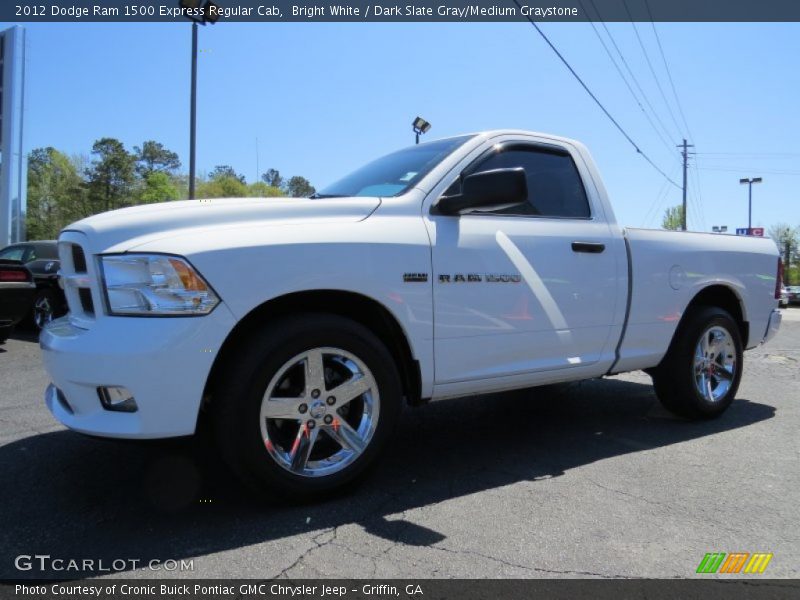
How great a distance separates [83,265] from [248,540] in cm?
149

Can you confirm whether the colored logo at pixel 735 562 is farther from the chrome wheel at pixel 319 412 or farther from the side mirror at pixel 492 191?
the side mirror at pixel 492 191

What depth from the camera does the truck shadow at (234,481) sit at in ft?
8.48

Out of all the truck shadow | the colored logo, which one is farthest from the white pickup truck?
the colored logo

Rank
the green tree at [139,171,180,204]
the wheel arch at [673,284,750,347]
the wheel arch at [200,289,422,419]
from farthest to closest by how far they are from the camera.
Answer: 1. the green tree at [139,171,180,204]
2. the wheel arch at [673,284,750,347]
3. the wheel arch at [200,289,422,419]

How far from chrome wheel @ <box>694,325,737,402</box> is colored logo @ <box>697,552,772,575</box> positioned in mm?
2223

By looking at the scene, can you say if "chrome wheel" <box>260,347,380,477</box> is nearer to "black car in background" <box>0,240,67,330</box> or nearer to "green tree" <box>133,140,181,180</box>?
"black car in background" <box>0,240,67,330</box>

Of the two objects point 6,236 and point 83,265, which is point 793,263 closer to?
point 6,236

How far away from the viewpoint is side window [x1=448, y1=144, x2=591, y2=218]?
3.81 meters

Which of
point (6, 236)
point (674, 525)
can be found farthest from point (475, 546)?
point (6, 236)

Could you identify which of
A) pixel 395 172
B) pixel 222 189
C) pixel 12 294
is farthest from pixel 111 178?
pixel 395 172

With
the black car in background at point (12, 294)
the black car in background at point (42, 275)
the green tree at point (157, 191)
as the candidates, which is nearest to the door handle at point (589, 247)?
the black car in background at point (12, 294)

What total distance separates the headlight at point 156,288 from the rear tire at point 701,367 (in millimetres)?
3496

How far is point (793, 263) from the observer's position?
267 feet

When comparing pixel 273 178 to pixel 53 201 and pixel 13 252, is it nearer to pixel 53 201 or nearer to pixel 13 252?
pixel 53 201
